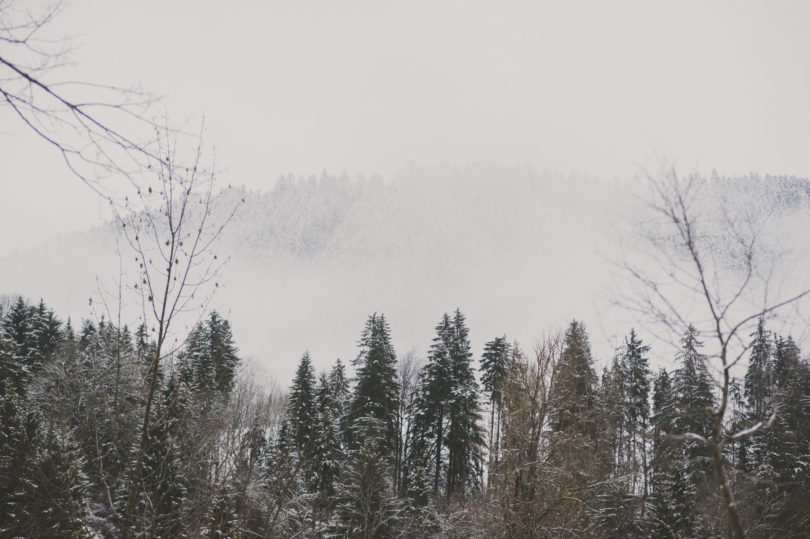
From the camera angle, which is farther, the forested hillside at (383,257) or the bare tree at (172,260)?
the forested hillside at (383,257)

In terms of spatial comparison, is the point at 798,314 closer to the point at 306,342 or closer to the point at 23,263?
the point at 306,342

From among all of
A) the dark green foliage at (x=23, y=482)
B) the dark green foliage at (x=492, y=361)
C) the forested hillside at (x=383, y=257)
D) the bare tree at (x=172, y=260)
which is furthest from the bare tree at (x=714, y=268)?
the forested hillside at (x=383, y=257)

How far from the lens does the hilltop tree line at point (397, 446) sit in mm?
4262

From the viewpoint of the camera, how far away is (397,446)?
34375 mm

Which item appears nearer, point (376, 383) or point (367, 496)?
point (367, 496)

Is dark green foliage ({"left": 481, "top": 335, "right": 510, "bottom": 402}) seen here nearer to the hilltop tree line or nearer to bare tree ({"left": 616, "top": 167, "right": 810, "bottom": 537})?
the hilltop tree line

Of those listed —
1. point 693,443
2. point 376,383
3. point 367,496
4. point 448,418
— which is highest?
point 376,383

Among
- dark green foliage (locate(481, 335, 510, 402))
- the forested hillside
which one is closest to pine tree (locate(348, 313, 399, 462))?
dark green foliage (locate(481, 335, 510, 402))

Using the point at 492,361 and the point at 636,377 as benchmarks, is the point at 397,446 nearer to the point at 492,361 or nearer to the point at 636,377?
the point at 492,361

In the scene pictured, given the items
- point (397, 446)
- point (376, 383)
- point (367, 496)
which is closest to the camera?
point (367, 496)

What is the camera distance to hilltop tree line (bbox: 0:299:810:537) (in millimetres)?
4262

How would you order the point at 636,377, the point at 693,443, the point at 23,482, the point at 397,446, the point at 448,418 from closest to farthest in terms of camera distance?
the point at 23,482 < the point at 693,443 < the point at 448,418 < the point at 636,377 < the point at 397,446

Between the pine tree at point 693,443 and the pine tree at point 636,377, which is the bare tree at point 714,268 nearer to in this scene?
the pine tree at point 693,443

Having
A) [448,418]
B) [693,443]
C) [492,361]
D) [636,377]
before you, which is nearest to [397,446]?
[448,418]
